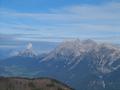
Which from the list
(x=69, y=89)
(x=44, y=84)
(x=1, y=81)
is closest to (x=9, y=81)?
(x=1, y=81)

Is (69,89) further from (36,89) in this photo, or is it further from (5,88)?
(5,88)

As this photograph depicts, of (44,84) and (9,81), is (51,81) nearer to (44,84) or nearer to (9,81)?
(44,84)

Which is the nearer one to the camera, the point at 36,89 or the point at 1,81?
the point at 36,89

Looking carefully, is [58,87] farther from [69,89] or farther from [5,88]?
[5,88]

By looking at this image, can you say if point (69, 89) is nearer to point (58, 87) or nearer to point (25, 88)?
point (58, 87)

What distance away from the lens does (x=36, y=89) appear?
1356 inches

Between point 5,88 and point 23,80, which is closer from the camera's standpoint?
point 5,88

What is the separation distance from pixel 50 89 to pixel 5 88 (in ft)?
14.5

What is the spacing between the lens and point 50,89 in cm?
3425

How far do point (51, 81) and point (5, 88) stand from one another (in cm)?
450

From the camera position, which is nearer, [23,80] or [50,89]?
[50,89]

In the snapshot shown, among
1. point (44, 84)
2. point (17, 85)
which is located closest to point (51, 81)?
point (44, 84)

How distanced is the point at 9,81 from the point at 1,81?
793mm

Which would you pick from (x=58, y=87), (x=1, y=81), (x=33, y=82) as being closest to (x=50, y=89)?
(x=58, y=87)
